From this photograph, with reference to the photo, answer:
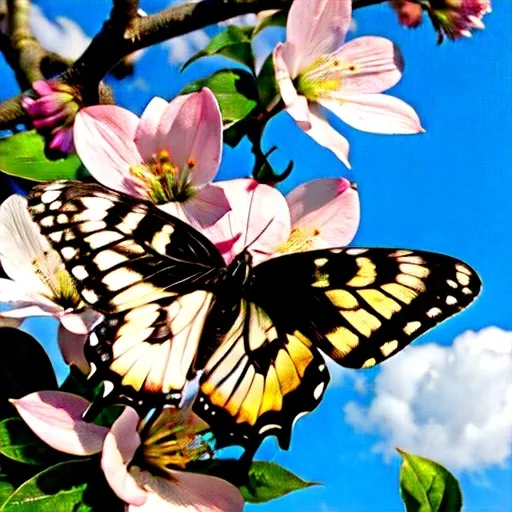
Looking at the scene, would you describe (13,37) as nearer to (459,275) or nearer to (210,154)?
(210,154)

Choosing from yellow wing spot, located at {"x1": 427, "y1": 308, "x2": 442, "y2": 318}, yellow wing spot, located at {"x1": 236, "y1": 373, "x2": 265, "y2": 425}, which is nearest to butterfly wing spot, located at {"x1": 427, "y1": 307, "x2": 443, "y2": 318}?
yellow wing spot, located at {"x1": 427, "y1": 308, "x2": 442, "y2": 318}

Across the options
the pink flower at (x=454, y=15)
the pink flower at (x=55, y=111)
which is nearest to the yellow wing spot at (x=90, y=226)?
the pink flower at (x=55, y=111)

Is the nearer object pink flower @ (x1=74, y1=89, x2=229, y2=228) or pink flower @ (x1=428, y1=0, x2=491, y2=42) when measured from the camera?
pink flower @ (x1=74, y1=89, x2=229, y2=228)

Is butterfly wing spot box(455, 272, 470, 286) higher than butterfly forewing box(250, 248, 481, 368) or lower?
higher

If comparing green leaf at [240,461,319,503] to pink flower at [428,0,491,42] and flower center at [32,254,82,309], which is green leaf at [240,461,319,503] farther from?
pink flower at [428,0,491,42]

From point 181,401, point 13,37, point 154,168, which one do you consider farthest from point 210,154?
point 13,37

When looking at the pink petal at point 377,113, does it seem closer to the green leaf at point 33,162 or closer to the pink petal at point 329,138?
the pink petal at point 329,138

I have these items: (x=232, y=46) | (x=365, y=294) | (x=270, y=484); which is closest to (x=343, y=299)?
(x=365, y=294)
